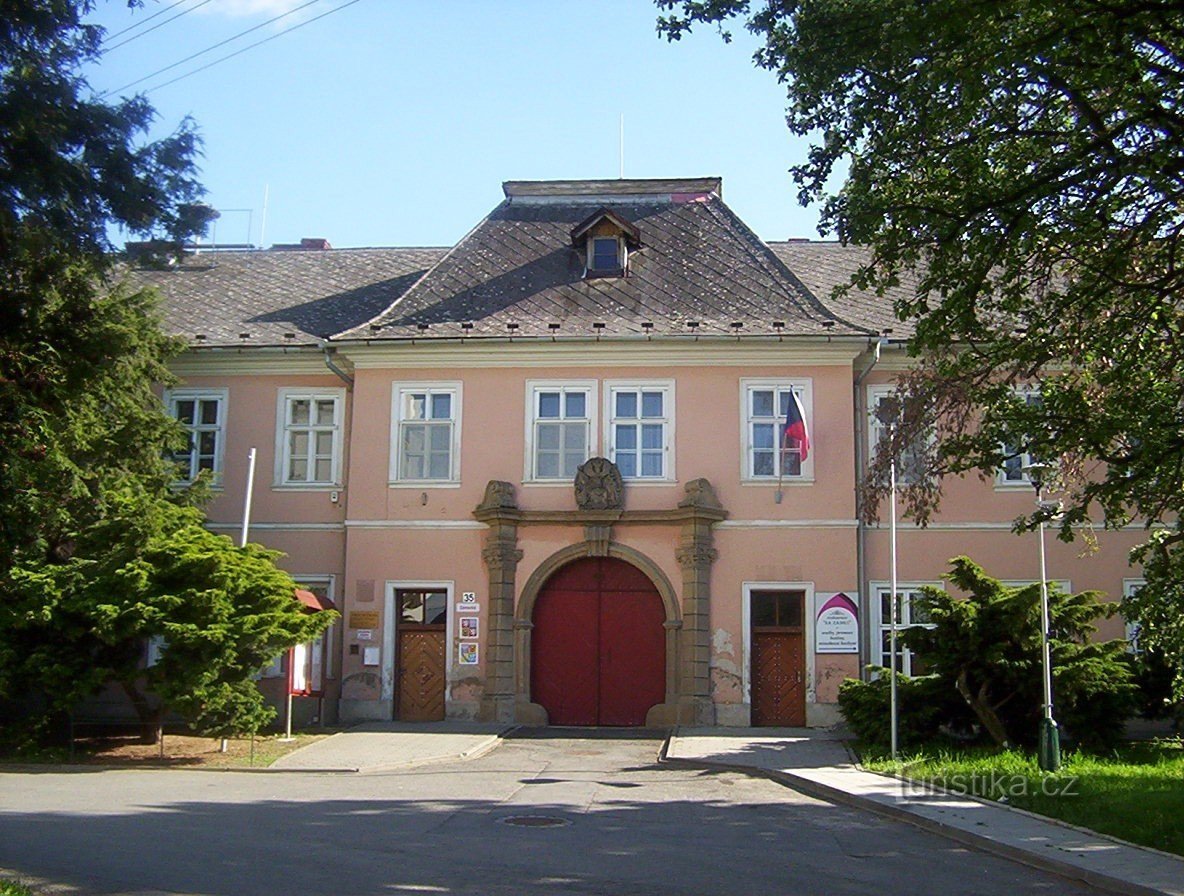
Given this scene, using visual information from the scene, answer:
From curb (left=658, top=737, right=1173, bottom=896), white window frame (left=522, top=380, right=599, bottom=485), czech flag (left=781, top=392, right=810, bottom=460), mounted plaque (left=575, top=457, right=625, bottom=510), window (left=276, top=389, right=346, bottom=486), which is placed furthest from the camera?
window (left=276, top=389, right=346, bottom=486)

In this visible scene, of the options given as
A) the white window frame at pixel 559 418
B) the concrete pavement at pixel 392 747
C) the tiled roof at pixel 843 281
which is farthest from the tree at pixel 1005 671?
the white window frame at pixel 559 418

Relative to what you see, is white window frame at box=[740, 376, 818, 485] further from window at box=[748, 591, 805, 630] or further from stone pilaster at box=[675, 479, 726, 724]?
window at box=[748, 591, 805, 630]

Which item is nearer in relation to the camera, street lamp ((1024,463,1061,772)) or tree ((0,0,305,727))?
tree ((0,0,305,727))

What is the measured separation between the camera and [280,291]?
1130 inches

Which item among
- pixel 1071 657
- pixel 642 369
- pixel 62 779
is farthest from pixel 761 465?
pixel 62 779

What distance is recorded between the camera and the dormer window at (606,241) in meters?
26.2

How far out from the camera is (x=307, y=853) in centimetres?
1045

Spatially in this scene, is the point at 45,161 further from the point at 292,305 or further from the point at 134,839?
the point at 292,305

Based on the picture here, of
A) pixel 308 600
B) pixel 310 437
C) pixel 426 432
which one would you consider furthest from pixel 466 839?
pixel 310 437

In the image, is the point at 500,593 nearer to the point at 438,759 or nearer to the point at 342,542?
the point at 342,542

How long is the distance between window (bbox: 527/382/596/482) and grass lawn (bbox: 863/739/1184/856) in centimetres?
858

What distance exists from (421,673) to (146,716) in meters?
5.65

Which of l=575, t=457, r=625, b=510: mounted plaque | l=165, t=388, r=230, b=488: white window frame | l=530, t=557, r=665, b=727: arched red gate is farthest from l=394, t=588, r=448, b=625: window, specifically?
l=165, t=388, r=230, b=488: white window frame

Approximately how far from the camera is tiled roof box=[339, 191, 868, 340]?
24.5m
